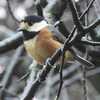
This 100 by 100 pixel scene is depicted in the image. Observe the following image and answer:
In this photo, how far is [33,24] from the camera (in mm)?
3117

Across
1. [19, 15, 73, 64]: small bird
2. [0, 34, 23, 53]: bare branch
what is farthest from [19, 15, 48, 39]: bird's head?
[0, 34, 23, 53]: bare branch

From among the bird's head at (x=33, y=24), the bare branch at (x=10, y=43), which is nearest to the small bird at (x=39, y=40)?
the bird's head at (x=33, y=24)

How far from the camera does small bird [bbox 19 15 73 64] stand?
9.87 feet

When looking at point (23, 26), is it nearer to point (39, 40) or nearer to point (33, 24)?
point (33, 24)

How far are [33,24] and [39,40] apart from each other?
16 cm

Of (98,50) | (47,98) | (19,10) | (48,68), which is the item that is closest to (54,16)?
(98,50)

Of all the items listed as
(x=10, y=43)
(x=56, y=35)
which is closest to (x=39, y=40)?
(x=56, y=35)

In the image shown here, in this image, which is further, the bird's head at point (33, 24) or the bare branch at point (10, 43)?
the bare branch at point (10, 43)

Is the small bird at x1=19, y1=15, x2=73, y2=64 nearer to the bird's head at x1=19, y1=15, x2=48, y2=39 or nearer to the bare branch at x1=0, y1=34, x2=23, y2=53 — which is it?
the bird's head at x1=19, y1=15, x2=48, y2=39

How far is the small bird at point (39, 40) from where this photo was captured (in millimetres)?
3010

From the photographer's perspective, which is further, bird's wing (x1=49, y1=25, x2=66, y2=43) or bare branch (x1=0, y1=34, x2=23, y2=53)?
bare branch (x1=0, y1=34, x2=23, y2=53)

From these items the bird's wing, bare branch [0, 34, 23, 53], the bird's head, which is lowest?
the bird's wing

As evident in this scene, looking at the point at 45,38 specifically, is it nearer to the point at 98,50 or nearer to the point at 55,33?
the point at 55,33

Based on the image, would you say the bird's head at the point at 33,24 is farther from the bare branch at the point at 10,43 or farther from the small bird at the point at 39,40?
the bare branch at the point at 10,43
